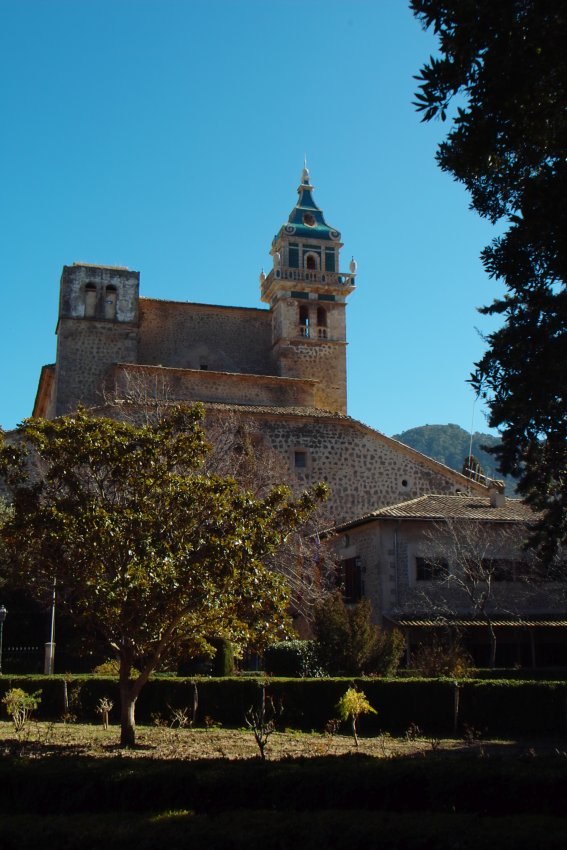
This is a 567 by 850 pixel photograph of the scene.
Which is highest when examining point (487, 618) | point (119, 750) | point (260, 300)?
point (260, 300)

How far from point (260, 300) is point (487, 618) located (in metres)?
23.8

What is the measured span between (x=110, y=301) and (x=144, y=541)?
2771 cm

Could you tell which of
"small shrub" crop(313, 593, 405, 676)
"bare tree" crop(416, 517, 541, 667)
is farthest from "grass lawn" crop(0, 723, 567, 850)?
"bare tree" crop(416, 517, 541, 667)

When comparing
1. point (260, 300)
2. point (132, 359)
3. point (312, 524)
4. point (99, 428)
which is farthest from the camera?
point (260, 300)

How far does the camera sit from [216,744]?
1456 cm

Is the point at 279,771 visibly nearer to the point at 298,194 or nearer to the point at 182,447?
the point at 182,447

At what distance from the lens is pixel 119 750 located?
13.3 metres

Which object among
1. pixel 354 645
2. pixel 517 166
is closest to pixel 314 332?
pixel 354 645

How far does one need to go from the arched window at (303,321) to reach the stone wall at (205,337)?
174 centimetres

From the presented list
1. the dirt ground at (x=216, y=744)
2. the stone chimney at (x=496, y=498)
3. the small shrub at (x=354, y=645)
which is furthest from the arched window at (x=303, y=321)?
the dirt ground at (x=216, y=744)

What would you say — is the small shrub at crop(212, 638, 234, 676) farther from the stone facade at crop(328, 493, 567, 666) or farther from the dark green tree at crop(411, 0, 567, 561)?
the dark green tree at crop(411, 0, 567, 561)

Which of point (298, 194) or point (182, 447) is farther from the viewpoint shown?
point (298, 194)

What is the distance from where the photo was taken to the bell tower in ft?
137

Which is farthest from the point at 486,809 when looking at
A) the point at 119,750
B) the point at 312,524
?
the point at 312,524
